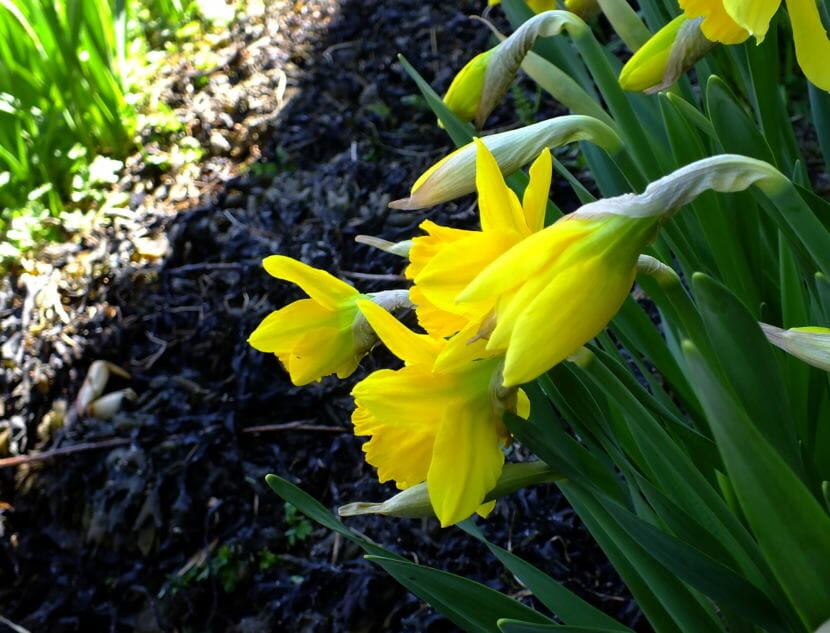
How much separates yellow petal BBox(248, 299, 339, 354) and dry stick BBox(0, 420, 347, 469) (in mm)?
966

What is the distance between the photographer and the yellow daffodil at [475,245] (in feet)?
1.73

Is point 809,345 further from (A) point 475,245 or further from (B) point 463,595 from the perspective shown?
(B) point 463,595

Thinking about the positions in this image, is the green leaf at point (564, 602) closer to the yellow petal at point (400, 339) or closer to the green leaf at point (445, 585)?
the green leaf at point (445, 585)

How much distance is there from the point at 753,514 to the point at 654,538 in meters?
0.12

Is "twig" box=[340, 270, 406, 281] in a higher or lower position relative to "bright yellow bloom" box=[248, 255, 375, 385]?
lower

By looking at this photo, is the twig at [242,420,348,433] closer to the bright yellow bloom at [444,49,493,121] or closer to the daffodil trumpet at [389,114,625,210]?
the bright yellow bloom at [444,49,493,121]

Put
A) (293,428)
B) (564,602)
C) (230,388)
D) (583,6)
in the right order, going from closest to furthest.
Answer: (564,602) < (583,6) < (293,428) < (230,388)

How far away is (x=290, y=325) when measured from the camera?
2.66 feet

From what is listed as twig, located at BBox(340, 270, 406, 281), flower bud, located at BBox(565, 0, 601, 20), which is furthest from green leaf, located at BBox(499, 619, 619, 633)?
Result: twig, located at BBox(340, 270, 406, 281)

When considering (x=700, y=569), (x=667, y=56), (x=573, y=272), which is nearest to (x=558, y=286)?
(x=573, y=272)

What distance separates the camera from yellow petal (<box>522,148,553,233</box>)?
58 centimetres

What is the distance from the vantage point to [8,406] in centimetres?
198

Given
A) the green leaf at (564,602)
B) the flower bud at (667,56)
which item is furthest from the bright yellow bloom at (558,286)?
the green leaf at (564,602)

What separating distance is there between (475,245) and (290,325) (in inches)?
13.0
